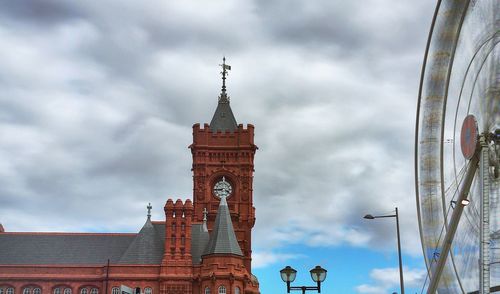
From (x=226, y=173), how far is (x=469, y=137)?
70318 mm

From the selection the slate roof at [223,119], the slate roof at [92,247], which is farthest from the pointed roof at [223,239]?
the slate roof at [223,119]

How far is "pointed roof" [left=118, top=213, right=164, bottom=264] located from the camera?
83.4 metres

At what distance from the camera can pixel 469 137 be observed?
26906 mm

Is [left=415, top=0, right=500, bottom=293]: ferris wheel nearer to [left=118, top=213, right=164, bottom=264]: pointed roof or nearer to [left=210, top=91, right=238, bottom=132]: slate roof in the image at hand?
[left=118, top=213, right=164, bottom=264]: pointed roof

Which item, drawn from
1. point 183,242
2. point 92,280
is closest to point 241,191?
point 183,242

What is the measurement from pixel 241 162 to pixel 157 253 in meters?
18.5

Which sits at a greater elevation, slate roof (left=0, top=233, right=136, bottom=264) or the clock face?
the clock face

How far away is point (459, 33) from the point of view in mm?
28562

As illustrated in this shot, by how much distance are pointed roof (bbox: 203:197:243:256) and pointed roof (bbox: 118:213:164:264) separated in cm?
601

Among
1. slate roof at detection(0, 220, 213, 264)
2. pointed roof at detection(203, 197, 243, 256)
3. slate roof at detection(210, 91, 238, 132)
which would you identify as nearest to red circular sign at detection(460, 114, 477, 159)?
pointed roof at detection(203, 197, 243, 256)

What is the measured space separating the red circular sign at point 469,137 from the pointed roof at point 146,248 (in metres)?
59.8

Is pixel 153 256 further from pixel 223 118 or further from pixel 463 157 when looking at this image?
pixel 463 157

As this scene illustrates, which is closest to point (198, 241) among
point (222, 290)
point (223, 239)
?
point (223, 239)

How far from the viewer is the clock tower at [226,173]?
9400 cm
